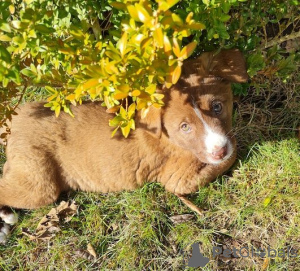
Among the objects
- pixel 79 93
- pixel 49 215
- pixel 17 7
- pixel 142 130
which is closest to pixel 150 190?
pixel 142 130

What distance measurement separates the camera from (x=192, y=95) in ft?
11.5

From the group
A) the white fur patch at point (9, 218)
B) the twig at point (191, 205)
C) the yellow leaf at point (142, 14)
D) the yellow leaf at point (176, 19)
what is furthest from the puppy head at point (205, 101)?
the white fur patch at point (9, 218)

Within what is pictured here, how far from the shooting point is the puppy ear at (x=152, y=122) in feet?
12.0

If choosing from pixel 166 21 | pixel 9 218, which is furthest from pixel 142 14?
pixel 9 218

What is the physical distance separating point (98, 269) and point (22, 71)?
2.10 m

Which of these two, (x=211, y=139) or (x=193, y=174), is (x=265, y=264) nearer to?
(x=193, y=174)

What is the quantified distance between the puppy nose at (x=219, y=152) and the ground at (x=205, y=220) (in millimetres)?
813

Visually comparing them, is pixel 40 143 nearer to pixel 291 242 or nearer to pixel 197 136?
pixel 197 136

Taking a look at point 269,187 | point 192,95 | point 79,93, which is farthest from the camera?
point 269,187

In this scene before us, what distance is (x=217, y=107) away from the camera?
3631mm

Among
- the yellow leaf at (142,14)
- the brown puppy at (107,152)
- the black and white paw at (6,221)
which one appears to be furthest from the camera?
the black and white paw at (6,221)

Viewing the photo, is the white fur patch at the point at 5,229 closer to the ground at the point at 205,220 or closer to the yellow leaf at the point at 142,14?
the ground at the point at 205,220

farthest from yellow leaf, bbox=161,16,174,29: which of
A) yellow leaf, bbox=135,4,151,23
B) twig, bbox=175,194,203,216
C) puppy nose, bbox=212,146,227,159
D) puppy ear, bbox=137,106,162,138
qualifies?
twig, bbox=175,194,203,216

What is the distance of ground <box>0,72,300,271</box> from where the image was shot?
161 inches
